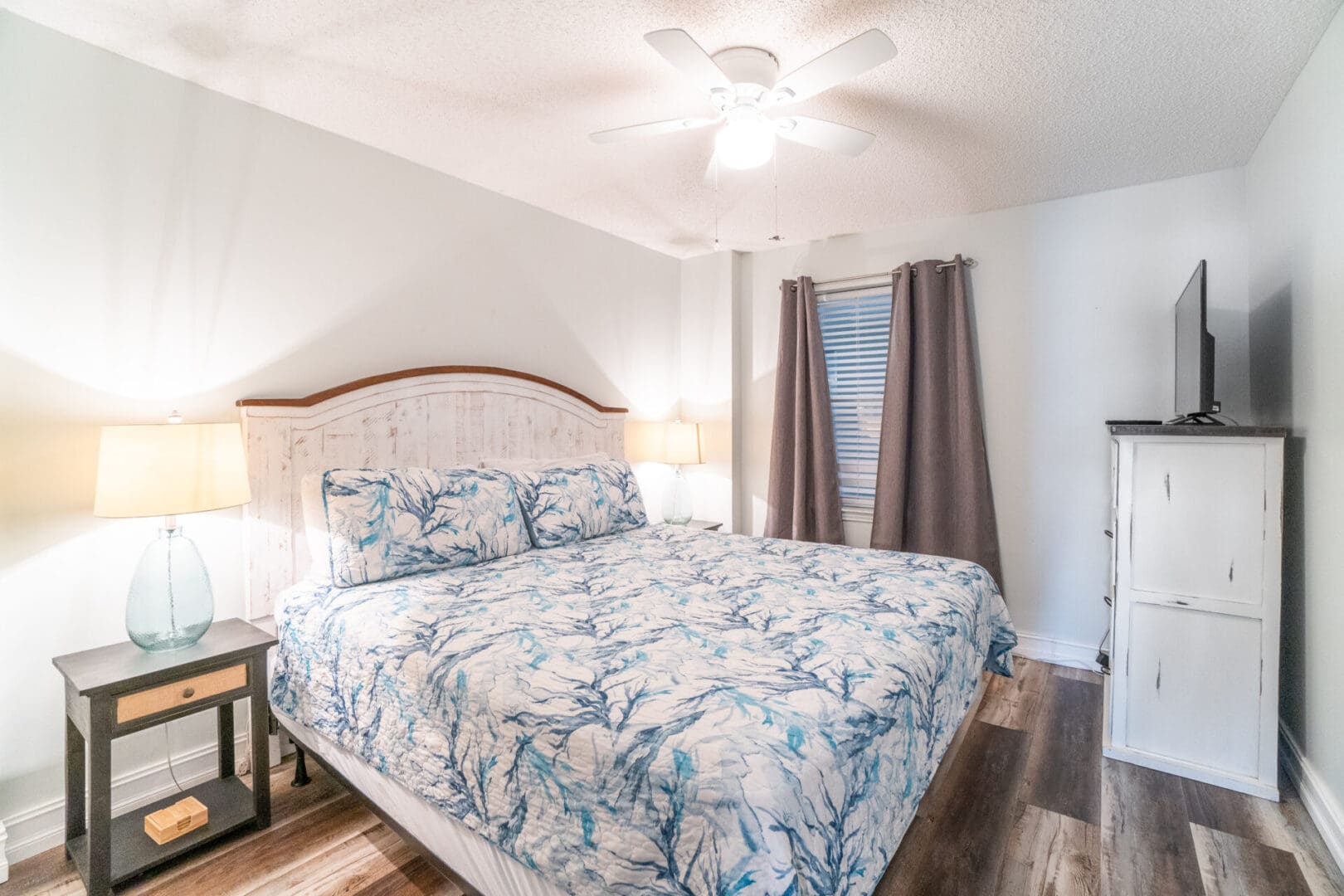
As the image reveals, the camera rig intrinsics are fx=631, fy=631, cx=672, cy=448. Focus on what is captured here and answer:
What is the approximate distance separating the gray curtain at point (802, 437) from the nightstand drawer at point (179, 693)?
119 inches

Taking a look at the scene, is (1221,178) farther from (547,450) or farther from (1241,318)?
(547,450)

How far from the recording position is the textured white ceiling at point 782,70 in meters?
1.83

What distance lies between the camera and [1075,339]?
3.31 metres

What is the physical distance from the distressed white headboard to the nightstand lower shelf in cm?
58

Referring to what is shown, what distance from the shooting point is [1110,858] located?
1.83 meters

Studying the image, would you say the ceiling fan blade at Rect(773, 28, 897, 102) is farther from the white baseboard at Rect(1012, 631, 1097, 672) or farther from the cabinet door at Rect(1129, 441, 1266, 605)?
the white baseboard at Rect(1012, 631, 1097, 672)

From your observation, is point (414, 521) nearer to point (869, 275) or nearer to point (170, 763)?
point (170, 763)

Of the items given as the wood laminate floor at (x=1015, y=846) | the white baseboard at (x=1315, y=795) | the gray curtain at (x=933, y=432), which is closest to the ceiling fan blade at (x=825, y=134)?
the gray curtain at (x=933, y=432)

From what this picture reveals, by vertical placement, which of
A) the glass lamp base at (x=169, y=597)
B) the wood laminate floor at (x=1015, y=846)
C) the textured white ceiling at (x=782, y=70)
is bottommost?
the wood laminate floor at (x=1015, y=846)

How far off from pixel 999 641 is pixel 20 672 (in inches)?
128

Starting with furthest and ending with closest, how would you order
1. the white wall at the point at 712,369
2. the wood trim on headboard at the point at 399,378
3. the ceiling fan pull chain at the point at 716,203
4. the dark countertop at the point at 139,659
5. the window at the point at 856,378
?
the white wall at the point at 712,369 → the window at the point at 856,378 → the ceiling fan pull chain at the point at 716,203 → the wood trim on headboard at the point at 399,378 → the dark countertop at the point at 139,659

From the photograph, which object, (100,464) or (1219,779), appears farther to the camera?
(1219,779)

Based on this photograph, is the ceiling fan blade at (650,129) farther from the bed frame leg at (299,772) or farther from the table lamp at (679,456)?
the bed frame leg at (299,772)

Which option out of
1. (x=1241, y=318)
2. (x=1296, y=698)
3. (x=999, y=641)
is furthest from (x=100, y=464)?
(x=1241, y=318)
